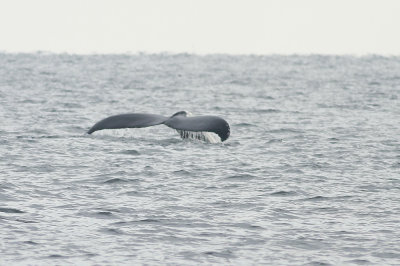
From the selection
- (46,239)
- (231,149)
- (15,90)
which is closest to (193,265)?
(46,239)

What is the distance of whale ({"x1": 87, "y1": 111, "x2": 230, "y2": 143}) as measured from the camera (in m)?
21.1

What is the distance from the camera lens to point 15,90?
4738 centimetres

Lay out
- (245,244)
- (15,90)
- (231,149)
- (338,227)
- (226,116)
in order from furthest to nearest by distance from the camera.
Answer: (15,90) → (226,116) → (231,149) → (338,227) → (245,244)

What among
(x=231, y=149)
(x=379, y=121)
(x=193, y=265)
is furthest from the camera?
(x=379, y=121)

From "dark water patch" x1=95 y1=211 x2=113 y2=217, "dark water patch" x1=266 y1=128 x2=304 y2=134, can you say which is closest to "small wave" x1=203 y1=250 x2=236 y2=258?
"dark water patch" x1=95 y1=211 x2=113 y2=217

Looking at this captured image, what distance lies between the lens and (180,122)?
21.8 meters

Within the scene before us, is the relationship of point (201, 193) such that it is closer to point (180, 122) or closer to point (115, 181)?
point (115, 181)

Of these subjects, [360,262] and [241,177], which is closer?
[360,262]

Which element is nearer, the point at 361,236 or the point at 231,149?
the point at 361,236

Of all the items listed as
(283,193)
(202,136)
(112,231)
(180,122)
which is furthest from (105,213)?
(202,136)

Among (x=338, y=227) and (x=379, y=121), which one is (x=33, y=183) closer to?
(x=338, y=227)

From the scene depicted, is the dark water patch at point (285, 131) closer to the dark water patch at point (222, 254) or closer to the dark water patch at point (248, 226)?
the dark water patch at point (248, 226)

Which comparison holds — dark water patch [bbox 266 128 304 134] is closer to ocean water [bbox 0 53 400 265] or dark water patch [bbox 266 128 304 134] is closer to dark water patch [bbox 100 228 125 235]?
ocean water [bbox 0 53 400 265]

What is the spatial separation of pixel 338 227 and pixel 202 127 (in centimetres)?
696
